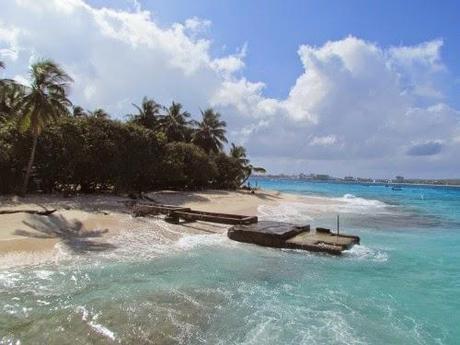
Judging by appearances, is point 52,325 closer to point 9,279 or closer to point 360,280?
point 9,279

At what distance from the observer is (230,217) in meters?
25.6

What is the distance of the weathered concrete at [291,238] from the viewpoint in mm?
19234

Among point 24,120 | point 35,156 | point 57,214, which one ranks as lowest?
point 57,214

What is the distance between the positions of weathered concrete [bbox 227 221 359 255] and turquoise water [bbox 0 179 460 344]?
2.77ft

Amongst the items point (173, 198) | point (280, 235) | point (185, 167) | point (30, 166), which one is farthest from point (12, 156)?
point (185, 167)

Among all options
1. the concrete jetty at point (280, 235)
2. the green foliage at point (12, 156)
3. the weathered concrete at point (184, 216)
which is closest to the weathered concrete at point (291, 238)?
the concrete jetty at point (280, 235)

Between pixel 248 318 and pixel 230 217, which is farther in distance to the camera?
pixel 230 217

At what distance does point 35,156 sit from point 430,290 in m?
27.1

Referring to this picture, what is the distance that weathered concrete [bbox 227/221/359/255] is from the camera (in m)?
19.2

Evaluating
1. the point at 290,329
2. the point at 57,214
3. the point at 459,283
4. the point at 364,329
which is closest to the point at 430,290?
the point at 459,283

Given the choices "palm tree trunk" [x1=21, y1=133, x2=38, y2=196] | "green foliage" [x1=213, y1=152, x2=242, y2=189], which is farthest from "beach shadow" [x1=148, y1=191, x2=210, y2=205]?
"green foliage" [x1=213, y1=152, x2=242, y2=189]

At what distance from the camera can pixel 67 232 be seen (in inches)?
757

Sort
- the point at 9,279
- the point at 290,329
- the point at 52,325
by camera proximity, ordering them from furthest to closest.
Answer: the point at 9,279
the point at 290,329
the point at 52,325

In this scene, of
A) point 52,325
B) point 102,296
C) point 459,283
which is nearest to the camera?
point 52,325
